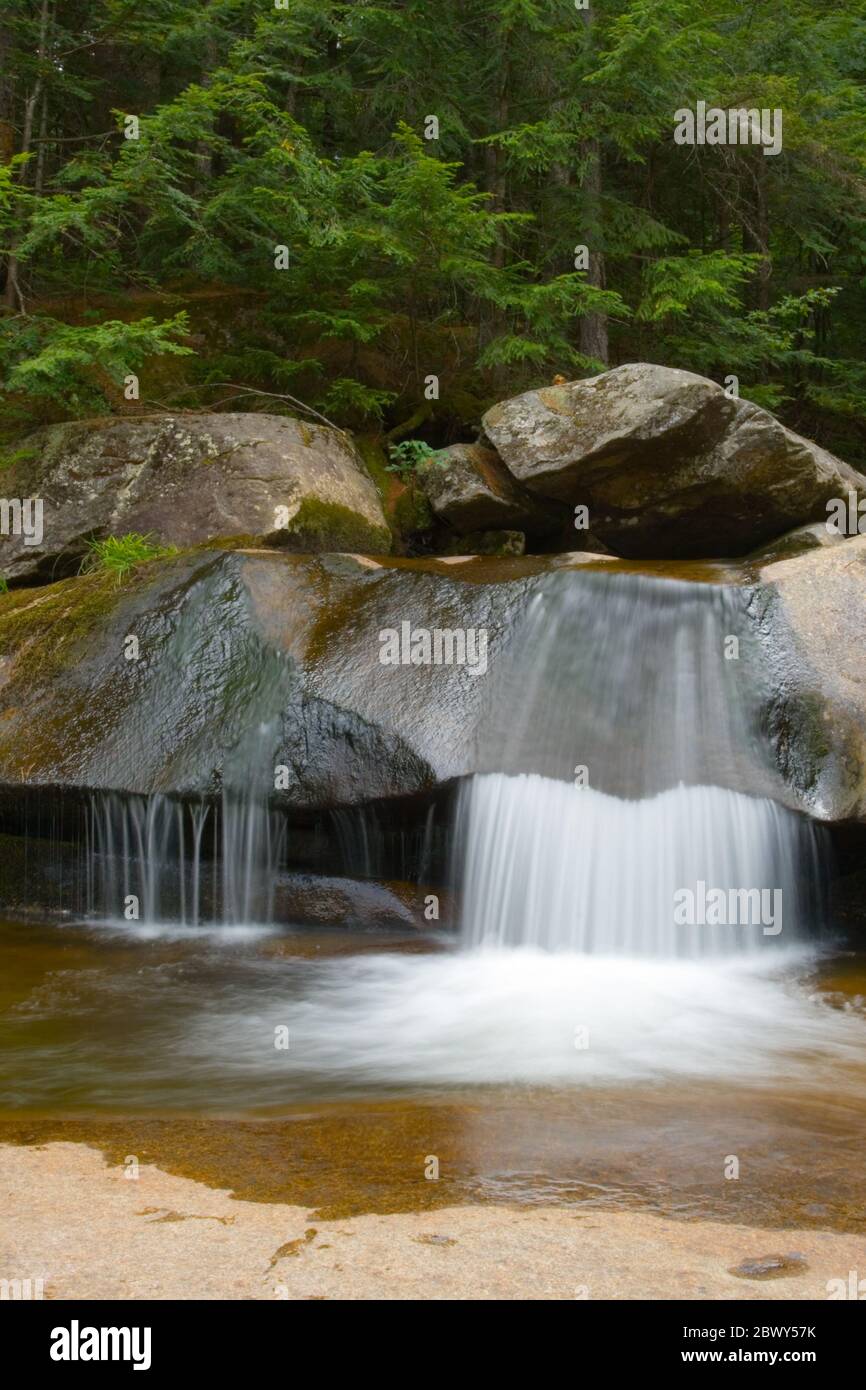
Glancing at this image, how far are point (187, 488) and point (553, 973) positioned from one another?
5.97m

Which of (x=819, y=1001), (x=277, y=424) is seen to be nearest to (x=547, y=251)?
(x=277, y=424)

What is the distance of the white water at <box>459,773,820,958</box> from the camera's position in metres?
7.25

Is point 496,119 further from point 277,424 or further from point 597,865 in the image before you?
point 597,865

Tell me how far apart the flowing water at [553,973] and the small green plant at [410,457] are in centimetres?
352

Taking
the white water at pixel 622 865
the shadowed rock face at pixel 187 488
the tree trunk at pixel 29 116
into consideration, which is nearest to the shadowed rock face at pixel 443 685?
the white water at pixel 622 865

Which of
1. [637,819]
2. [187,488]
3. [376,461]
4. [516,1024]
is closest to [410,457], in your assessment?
[376,461]

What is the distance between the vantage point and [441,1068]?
5.15 meters

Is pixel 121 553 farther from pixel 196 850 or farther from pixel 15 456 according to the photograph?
pixel 196 850

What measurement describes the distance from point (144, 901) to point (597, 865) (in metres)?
3.30

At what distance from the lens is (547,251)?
13.1 m

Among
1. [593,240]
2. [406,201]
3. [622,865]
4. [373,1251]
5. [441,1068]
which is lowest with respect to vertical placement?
[441,1068]

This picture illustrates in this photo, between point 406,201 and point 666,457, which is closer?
point 666,457

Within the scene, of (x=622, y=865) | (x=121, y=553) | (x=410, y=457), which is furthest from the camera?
(x=410, y=457)

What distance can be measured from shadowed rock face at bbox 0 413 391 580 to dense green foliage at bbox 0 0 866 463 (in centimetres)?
70
